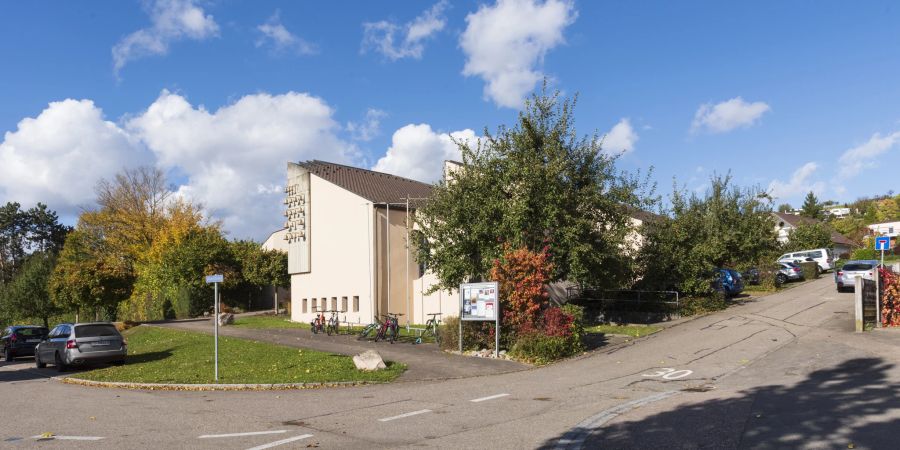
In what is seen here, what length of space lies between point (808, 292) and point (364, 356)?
2530 cm

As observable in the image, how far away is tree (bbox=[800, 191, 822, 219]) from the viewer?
88.9 metres

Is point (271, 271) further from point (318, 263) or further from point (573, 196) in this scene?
point (573, 196)

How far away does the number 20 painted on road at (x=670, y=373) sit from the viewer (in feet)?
44.2

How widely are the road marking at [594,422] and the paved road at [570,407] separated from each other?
0.08 feet

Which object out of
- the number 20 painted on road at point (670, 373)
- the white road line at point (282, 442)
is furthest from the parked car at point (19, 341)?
the number 20 painted on road at point (670, 373)

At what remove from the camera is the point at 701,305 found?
82.9ft

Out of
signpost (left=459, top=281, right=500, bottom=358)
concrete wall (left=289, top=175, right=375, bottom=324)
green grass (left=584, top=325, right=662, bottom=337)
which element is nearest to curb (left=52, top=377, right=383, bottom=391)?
signpost (left=459, top=281, right=500, bottom=358)

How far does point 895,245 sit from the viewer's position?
210 feet

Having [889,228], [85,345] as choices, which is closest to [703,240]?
[85,345]

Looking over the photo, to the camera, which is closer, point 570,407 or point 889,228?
point 570,407

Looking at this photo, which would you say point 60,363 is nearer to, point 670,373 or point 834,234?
point 670,373

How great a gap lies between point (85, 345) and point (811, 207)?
94.4 meters

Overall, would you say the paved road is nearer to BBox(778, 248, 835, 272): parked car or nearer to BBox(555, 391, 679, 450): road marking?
→ BBox(555, 391, 679, 450): road marking

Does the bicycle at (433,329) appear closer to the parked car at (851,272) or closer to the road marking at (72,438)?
the road marking at (72,438)
